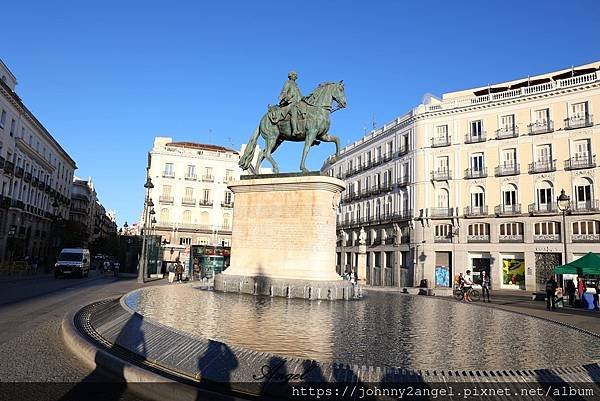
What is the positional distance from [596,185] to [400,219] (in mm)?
19664

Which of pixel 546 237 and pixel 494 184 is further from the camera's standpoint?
pixel 494 184

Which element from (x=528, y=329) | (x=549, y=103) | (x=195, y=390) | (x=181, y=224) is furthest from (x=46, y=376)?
(x=181, y=224)

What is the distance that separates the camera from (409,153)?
5194 cm

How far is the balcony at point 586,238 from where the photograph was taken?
39.8 metres

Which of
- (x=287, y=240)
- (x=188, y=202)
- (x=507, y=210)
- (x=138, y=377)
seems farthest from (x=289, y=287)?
(x=188, y=202)

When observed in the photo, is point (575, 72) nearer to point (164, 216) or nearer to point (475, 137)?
point (475, 137)

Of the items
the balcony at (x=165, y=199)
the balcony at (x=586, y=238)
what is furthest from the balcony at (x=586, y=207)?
the balcony at (x=165, y=199)

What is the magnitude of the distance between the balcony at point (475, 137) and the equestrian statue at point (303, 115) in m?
Result: 36.6

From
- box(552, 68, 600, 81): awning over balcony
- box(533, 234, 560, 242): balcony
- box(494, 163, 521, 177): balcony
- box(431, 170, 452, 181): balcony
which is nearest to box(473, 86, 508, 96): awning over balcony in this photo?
box(552, 68, 600, 81): awning over balcony

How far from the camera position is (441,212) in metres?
48.5

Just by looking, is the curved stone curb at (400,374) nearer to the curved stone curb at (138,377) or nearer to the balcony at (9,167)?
the curved stone curb at (138,377)

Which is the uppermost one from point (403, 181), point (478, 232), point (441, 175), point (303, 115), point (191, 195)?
point (441, 175)

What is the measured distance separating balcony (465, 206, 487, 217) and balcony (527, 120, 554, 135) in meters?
9.07

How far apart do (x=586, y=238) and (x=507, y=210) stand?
289 inches
